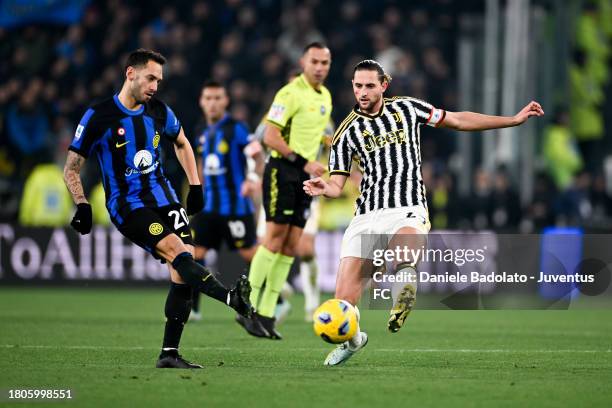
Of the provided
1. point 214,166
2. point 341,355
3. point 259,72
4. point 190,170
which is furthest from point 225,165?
point 259,72

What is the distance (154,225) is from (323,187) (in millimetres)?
1153

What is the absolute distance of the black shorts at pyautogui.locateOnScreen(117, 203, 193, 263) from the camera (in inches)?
329

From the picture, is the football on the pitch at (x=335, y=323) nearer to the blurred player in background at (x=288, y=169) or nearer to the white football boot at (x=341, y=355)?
the white football boot at (x=341, y=355)

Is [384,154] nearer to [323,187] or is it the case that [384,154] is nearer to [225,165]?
[323,187]

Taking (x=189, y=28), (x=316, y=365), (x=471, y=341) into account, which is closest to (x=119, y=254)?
(x=189, y=28)

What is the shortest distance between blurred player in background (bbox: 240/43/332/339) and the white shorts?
223cm

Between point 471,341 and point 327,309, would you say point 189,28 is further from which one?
point 327,309

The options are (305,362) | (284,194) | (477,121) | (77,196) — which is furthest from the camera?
(284,194)

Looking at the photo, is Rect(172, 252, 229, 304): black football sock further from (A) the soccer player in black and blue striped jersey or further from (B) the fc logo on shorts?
(B) the fc logo on shorts

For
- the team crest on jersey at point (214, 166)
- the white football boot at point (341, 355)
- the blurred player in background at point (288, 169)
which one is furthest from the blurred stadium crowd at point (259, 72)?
the white football boot at point (341, 355)

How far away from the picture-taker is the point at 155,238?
27.3ft


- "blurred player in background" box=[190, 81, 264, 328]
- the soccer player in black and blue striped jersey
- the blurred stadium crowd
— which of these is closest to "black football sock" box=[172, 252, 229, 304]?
the soccer player in black and blue striped jersey

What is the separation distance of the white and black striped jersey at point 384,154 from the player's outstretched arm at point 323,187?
0.12 m

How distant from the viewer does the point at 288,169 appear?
11.0m
